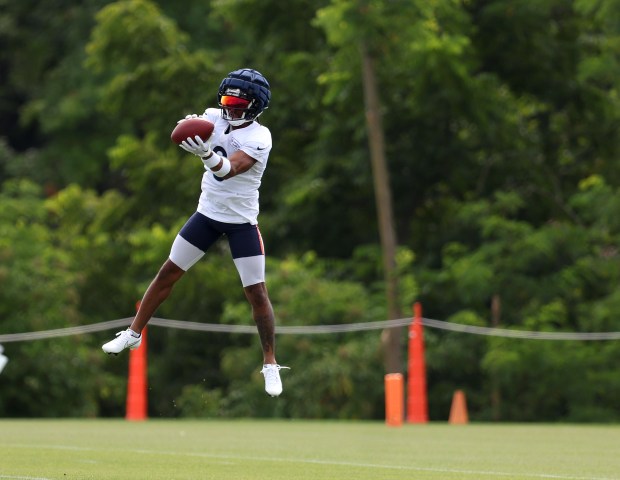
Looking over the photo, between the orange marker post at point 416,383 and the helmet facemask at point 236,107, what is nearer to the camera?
the helmet facemask at point 236,107

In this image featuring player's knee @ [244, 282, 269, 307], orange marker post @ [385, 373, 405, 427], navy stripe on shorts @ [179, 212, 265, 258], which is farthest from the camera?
orange marker post @ [385, 373, 405, 427]

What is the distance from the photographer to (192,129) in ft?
30.6

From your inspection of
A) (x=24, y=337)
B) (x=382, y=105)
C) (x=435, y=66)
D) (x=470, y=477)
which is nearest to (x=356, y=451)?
(x=470, y=477)

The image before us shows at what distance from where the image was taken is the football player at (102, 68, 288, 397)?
9.90 metres

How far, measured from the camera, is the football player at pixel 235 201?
32.5ft

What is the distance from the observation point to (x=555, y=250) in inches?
989

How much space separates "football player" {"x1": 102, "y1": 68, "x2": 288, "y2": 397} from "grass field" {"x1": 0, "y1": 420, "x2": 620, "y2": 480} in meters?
0.88

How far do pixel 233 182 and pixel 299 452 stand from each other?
2812 mm

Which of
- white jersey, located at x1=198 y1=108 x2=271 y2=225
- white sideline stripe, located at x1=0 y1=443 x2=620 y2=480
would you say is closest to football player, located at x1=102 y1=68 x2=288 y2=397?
white jersey, located at x1=198 y1=108 x2=271 y2=225

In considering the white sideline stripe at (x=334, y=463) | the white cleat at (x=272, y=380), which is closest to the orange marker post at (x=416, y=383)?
the white sideline stripe at (x=334, y=463)

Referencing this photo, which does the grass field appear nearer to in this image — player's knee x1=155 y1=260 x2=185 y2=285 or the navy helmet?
player's knee x1=155 y1=260 x2=185 y2=285

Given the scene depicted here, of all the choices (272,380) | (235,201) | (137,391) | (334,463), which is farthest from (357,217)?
(235,201)

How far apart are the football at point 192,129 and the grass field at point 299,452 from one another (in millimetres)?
2163

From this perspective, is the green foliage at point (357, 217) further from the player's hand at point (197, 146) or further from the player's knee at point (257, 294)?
the player's hand at point (197, 146)
